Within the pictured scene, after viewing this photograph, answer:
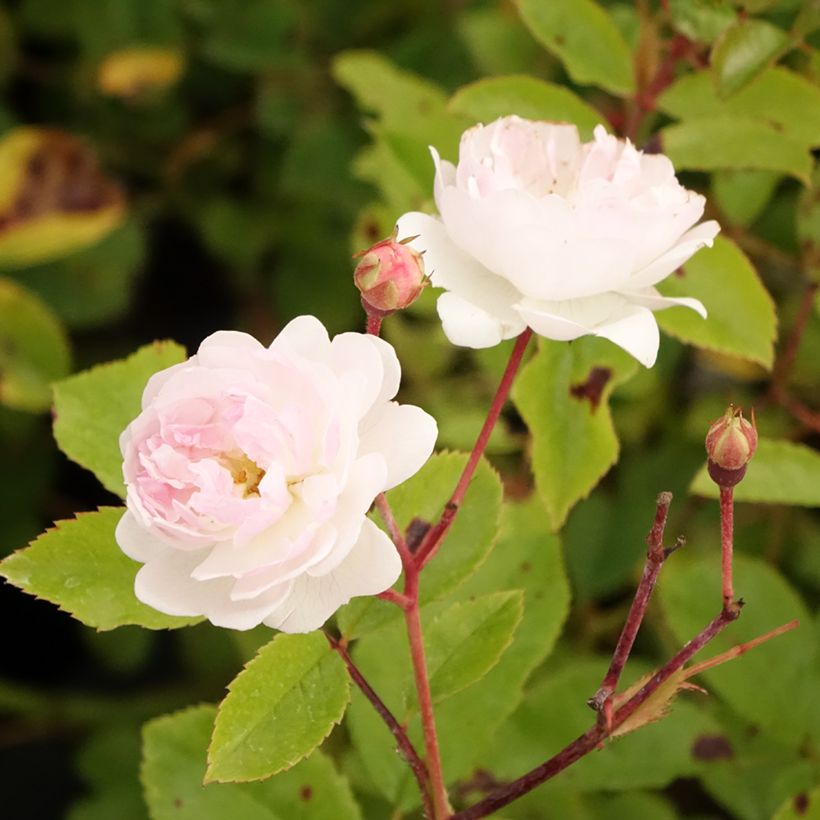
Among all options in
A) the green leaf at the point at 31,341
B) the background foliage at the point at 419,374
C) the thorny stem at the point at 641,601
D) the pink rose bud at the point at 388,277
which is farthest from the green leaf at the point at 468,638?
the green leaf at the point at 31,341

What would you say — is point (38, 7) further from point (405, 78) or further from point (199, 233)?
point (405, 78)

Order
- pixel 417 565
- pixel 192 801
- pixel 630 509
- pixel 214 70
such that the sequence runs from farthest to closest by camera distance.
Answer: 1. pixel 214 70
2. pixel 630 509
3. pixel 192 801
4. pixel 417 565

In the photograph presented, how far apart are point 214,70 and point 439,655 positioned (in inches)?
50.0

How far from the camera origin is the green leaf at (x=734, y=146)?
2.87 ft

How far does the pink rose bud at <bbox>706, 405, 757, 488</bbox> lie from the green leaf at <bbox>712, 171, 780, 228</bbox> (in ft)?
1.88

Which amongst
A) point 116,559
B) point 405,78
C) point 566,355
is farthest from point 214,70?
point 116,559

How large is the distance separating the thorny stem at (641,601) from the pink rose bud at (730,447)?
4 centimetres

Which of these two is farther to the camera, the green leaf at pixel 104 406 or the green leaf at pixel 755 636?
the green leaf at pixel 755 636

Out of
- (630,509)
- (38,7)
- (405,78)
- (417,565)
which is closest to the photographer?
(417,565)

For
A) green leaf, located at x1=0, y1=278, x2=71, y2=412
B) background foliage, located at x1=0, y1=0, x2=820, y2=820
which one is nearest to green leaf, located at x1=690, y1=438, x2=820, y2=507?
background foliage, located at x1=0, y1=0, x2=820, y2=820

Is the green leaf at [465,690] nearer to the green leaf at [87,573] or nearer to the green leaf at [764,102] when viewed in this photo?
the green leaf at [87,573]

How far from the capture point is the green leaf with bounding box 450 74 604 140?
Result: 89 cm

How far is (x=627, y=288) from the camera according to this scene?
2.13ft

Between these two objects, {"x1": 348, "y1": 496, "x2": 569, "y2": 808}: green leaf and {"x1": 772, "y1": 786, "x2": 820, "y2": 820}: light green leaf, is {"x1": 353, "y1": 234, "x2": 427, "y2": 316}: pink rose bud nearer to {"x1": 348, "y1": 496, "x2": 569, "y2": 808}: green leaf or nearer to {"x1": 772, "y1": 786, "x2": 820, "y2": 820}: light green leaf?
{"x1": 348, "y1": 496, "x2": 569, "y2": 808}: green leaf
